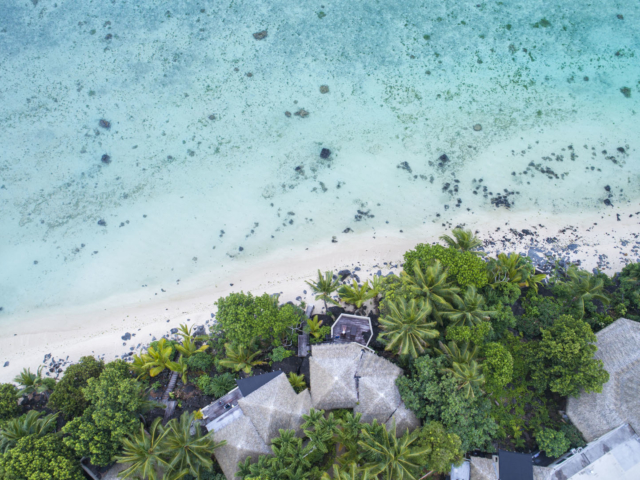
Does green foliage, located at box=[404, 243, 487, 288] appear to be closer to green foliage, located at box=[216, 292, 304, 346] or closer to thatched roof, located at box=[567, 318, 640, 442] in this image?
thatched roof, located at box=[567, 318, 640, 442]

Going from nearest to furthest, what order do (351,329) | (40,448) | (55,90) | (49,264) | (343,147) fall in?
(40,448) < (351,329) < (49,264) < (343,147) < (55,90)

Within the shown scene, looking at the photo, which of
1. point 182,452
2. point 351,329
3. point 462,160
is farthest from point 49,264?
point 462,160

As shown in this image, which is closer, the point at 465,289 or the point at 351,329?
the point at 465,289

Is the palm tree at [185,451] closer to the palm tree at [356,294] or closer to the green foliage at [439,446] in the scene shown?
the green foliage at [439,446]

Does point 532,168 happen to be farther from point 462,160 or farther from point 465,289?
point 465,289

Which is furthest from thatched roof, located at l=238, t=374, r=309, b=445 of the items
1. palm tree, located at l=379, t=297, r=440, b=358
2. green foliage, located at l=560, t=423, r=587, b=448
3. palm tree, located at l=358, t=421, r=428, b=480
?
green foliage, located at l=560, t=423, r=587, b=448

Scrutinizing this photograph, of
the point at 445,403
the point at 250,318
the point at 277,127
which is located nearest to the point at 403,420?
the point at 445,403
